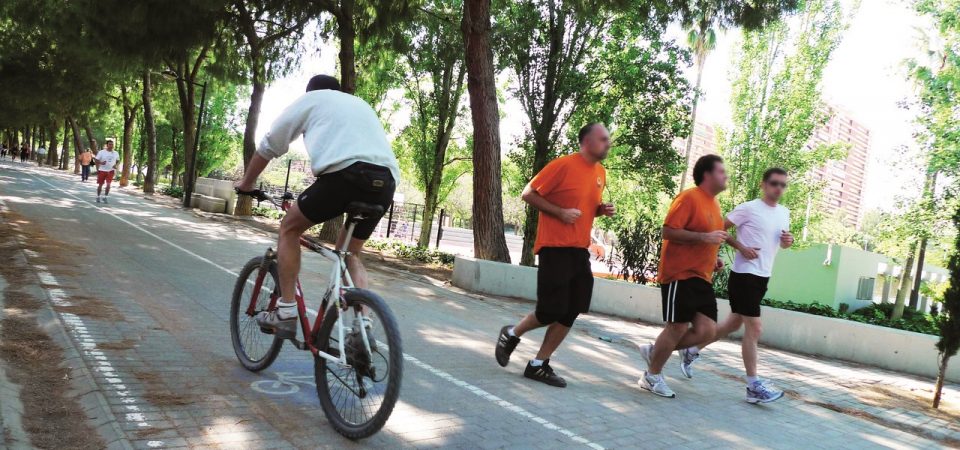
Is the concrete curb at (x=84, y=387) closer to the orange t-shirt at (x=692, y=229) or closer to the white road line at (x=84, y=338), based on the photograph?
the white road line at (x=84, y=338)

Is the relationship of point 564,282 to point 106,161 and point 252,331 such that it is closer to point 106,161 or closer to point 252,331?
point 252,331

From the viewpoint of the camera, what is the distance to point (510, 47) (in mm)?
16438

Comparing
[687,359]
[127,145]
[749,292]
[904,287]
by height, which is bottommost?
[687,359]

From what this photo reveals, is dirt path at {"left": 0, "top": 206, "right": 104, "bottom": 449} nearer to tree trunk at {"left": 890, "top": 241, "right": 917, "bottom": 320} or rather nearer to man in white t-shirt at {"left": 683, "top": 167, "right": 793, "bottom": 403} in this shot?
man in white t-shirt at {"left": 683, "top": 167, "right": 793, "bottom": 403}

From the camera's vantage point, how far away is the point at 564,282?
5039mm

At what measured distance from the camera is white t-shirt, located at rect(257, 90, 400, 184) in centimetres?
361

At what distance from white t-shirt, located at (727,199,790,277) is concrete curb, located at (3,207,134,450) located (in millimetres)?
4618

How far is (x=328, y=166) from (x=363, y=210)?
0.99 ft

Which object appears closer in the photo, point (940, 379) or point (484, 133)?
point (940, 379)

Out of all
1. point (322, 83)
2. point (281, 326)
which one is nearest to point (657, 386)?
point (281, 326)

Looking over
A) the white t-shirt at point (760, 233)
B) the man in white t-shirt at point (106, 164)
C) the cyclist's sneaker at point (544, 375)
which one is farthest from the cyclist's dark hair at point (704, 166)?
the man in white t-shirt at point (106, 164)

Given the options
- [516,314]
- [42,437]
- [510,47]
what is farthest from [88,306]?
[510,47]

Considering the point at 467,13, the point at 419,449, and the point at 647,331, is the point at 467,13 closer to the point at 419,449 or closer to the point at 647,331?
the point at 647,331

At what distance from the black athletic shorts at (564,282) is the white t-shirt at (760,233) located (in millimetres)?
1453
